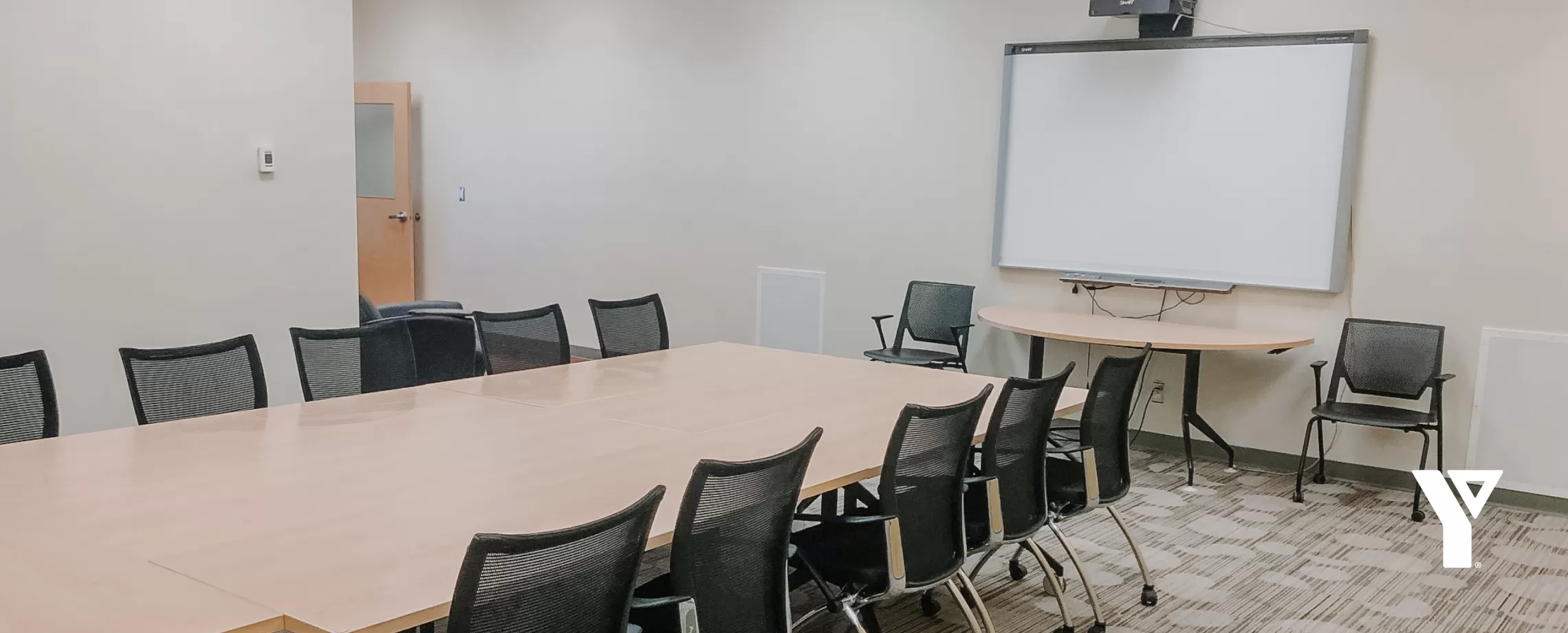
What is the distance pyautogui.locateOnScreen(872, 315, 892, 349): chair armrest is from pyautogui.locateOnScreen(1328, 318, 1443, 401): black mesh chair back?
240cm

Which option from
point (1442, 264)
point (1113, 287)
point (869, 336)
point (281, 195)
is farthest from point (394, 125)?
point (1442, 264)

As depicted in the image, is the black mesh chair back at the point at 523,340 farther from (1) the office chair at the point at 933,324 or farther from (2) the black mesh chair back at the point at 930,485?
(1) the office chair at the point at 933,324

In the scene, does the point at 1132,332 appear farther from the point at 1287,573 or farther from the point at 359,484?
the point at 359,484

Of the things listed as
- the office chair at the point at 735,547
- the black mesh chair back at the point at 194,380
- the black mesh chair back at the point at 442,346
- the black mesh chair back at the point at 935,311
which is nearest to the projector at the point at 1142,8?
the black mesh chair back at the point at 935,311

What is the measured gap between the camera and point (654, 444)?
3.28m

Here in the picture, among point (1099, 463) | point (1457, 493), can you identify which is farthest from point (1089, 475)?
point (1457, 493)

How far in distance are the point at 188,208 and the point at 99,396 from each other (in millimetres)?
904

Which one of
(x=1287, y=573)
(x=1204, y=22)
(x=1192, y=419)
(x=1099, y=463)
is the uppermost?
(x=1204, y=22)

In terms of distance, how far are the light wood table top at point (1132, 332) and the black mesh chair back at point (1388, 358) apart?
21 cm

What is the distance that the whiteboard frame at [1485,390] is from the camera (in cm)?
545

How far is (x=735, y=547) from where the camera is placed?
252cm

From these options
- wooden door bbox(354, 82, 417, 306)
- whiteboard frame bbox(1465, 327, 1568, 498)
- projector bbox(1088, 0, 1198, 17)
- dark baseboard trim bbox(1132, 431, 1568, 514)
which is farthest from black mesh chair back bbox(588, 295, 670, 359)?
wooden door bbox(354, 82, 417, 306)

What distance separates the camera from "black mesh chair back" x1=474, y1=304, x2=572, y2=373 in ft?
15.3

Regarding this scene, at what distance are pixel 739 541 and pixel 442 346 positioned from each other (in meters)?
2.89
